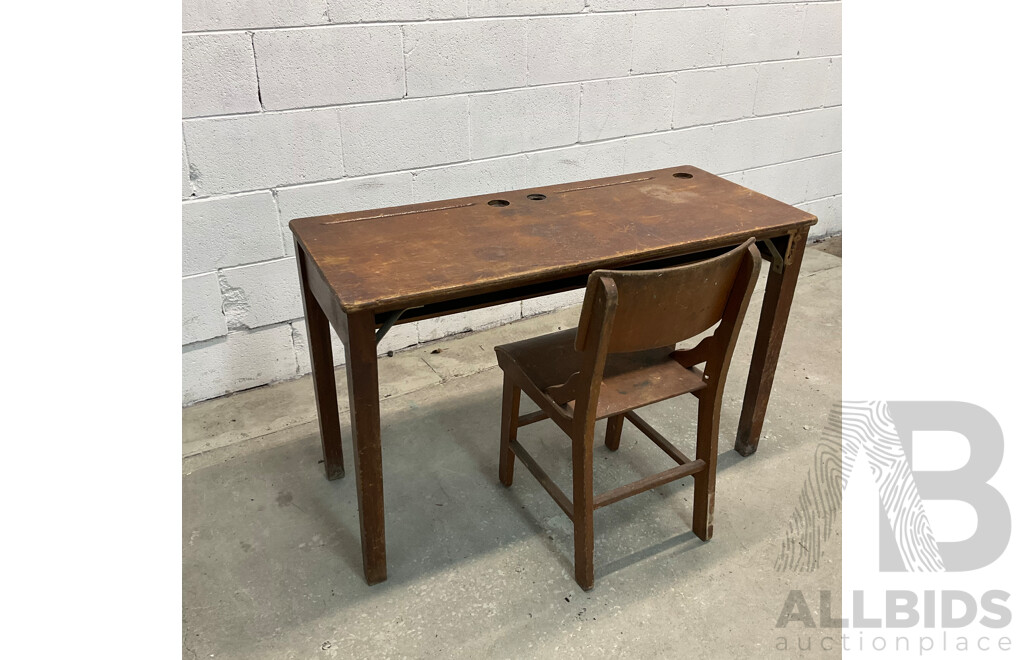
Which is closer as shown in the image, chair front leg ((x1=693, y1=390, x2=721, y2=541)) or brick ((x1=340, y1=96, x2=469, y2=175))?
chair front leg ((x1=693, y1=390, x2=721, y2=541))

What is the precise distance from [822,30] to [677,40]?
35.0 inches

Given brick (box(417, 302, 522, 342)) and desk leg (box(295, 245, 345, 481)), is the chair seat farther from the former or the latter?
brick (box(417, 302, 522, 342))

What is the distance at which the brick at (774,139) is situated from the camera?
3268 mm

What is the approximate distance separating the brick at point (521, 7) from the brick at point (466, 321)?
41.4 inches

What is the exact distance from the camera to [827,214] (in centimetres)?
389

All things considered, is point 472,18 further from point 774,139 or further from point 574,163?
point 774,139

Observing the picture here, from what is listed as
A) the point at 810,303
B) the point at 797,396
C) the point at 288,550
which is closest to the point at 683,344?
the point at 797,396

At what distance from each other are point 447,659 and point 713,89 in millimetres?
2529

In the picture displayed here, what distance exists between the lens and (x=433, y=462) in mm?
2189

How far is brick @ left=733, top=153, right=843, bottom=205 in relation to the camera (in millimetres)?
3467

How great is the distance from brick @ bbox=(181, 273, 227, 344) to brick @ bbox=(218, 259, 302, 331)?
3cm

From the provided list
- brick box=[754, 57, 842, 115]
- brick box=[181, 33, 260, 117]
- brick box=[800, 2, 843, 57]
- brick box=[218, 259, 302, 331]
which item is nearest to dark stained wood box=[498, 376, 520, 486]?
brick box=[218, 259, 302, 331]

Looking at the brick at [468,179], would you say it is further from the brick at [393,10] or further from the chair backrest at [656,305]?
the chair backrest at [656,305]

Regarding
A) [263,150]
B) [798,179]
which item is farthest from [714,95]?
[263,150]
